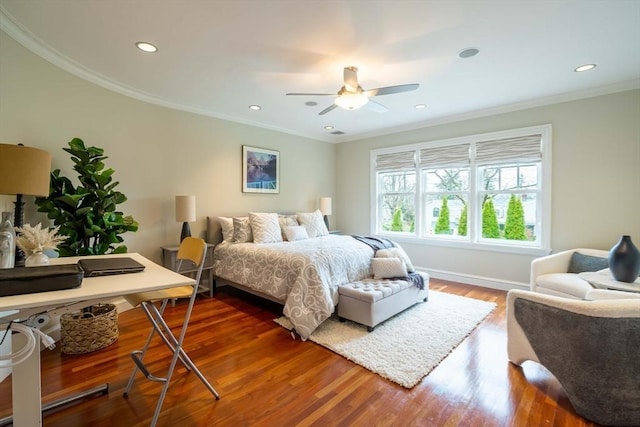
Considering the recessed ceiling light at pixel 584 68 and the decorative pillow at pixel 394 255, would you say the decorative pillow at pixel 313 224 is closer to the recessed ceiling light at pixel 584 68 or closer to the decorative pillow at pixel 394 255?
the decorative pillow at pixel 394 255

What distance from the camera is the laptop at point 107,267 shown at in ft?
4.79

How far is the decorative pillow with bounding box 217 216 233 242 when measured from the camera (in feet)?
13.4

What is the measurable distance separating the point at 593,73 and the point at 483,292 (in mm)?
2827

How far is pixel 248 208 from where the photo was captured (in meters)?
4.79

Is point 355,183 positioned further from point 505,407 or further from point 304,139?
point 505,407

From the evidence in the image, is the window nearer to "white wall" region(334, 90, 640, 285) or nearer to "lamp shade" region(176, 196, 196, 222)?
"white wall" region(334, 90, 640, 285)

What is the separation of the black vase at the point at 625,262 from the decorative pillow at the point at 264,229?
3561 millimetres

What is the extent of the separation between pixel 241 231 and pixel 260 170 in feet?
4.23

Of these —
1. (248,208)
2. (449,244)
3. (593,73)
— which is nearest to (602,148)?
(593,73)

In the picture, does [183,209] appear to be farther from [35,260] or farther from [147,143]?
[35,260]

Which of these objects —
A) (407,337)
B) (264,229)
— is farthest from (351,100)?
(407,337)

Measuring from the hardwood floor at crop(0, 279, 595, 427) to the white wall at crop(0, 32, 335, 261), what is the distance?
1.55 meters


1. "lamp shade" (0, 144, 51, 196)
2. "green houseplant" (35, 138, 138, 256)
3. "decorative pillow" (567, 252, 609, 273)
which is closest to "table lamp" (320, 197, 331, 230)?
"green houseplant" (35, 138, 138, 256)

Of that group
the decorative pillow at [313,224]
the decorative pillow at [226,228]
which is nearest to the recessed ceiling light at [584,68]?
the decorative pillow at [313,224]
